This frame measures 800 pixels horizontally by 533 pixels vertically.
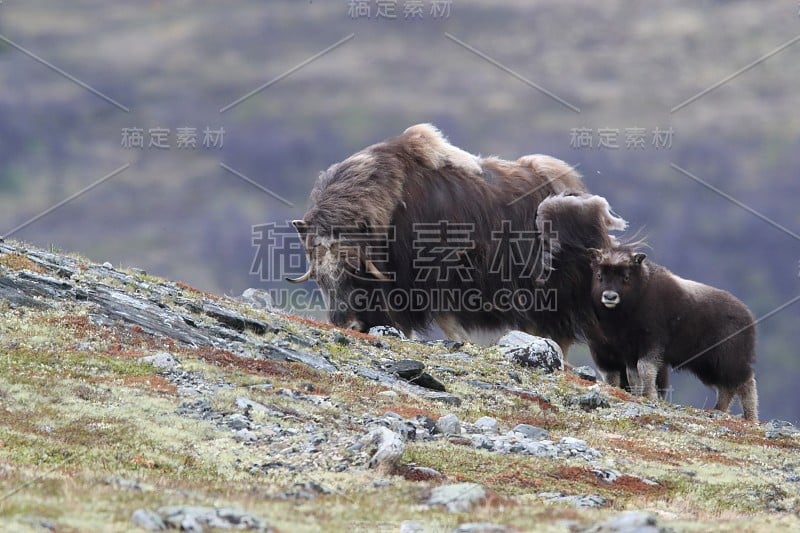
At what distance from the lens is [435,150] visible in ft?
69.3

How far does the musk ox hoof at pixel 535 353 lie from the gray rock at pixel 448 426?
5.64m

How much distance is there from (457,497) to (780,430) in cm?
970

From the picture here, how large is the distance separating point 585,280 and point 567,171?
229 centimetres

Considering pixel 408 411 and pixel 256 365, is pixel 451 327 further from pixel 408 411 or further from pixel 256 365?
pixel 408 411

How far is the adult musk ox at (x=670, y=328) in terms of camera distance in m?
18.9

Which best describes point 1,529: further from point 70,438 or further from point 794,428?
point 794,428

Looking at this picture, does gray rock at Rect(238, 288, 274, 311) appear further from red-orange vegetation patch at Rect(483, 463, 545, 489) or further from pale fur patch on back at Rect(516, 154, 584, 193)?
red-orange vegetation patch at Rect(483, 463, 545, 489)

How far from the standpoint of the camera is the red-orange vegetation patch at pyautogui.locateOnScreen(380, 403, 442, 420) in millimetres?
13438

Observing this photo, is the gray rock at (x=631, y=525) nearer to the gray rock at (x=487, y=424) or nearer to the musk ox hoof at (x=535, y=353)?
the gray rock at (x=487, y=424)

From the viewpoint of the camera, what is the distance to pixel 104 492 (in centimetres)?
830

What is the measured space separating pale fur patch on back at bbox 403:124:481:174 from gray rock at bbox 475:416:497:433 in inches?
311

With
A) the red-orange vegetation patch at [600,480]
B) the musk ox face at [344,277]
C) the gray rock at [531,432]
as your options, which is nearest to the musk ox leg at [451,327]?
the musk ox face at [344,277]

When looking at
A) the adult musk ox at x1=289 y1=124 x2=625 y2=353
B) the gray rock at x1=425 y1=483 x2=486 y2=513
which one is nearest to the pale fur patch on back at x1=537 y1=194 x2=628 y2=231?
the adult musk ox at x1=289 y1=124 x2=625 y2=353

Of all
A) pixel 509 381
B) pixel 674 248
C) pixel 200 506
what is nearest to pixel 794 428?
pixel 509 381
